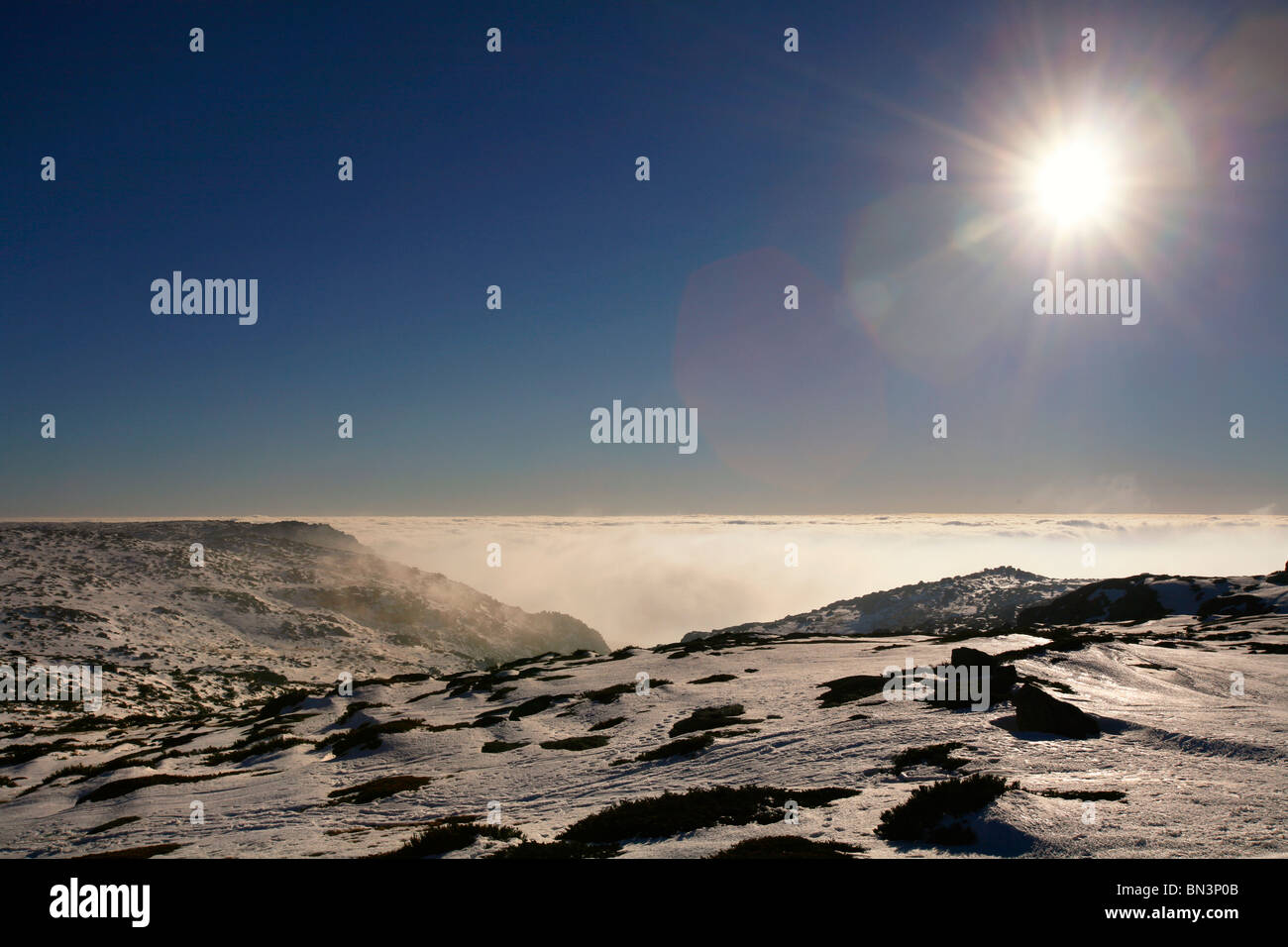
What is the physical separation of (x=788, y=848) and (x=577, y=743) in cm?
1653

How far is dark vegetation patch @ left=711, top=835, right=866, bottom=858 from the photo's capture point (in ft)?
32.2

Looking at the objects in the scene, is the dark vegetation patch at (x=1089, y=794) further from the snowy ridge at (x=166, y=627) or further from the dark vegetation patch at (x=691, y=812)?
the snowy ridge at (x=166, y=627)

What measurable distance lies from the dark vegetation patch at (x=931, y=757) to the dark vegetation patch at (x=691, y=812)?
2.54 meters

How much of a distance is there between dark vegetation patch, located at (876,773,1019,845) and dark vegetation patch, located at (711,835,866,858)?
109 centimetres

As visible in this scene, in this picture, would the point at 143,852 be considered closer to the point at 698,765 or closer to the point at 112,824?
the point at 112,824

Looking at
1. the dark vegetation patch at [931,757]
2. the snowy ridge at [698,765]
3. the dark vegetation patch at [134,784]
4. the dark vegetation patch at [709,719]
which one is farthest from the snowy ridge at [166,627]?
the dark vegetation patch at [931,757]

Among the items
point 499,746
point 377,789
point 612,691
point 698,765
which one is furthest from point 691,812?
point 612,691

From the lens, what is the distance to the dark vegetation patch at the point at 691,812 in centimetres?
1289

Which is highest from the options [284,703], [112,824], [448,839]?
[448,839]

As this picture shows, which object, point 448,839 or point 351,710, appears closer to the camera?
point 448,839

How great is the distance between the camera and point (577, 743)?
82.8ft

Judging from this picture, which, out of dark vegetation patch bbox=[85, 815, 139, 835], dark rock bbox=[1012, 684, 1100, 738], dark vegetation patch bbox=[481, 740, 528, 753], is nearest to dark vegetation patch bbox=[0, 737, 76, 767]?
dark vegetation patch bbox=[85, 815, 139, 835]

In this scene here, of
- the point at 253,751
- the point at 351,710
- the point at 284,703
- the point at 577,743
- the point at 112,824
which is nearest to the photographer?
the point at 112,824
